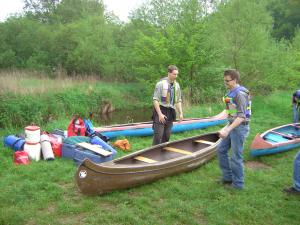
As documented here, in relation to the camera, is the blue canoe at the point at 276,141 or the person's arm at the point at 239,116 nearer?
the person's arm at the point at 239,116

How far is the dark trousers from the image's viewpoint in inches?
233

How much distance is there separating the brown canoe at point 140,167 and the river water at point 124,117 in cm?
602

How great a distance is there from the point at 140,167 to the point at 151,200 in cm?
50

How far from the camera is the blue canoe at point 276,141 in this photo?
254 inches

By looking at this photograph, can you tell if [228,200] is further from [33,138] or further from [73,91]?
[73,91]

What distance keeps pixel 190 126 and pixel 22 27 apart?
1966cm

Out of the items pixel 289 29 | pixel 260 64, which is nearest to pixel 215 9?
pixel 260 64

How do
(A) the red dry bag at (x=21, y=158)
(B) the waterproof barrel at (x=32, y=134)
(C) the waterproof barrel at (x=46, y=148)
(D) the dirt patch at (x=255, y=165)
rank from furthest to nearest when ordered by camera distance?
(D) the dirt patch at (x=255, y=165), (C) the waterproof barrel at (x=46, y=148), (B) the waterproof barrel at (x=32, y=134), (A) the red dry bag at (x=21, y=158)

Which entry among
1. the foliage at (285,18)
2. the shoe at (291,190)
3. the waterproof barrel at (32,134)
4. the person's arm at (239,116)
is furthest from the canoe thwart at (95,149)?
the foliage at (285,18)

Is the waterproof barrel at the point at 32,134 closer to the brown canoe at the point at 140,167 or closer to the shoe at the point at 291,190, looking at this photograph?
the brown canoe at the point at 140,167

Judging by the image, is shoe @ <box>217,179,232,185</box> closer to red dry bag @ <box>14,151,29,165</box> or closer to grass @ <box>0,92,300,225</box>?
grass @ <box>0,92,300,225</box>

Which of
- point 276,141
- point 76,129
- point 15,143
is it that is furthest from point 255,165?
point 15,143

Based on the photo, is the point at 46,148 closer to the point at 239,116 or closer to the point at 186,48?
the point at 239,116

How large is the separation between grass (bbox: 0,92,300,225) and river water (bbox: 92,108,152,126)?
6.35 meters
